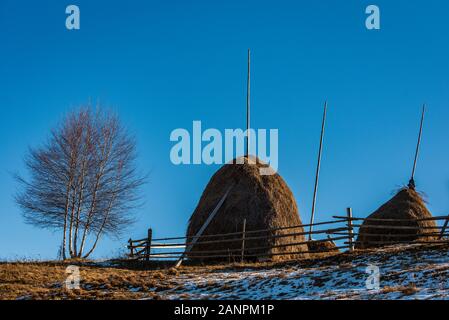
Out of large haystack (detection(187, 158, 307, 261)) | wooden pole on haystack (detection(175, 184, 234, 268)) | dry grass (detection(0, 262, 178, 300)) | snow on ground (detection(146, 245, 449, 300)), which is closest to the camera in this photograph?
snow on ground (detection(146, 245, 449, 300))

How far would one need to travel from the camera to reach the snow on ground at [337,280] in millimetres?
12109

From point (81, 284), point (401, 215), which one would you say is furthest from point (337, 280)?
point (401, 215)

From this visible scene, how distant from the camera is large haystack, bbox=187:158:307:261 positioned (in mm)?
21281

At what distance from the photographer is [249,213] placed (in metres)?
22.0

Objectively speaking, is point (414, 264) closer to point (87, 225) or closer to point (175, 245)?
point (175, 245)

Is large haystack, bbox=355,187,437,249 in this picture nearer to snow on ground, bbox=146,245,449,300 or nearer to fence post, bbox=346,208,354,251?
fence post, bbox=346,208,354,251

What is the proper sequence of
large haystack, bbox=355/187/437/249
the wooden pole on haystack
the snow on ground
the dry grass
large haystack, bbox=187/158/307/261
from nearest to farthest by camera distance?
1. the snow on ground
2. the dry grass
3. large haystack, bbox=187/158/307/261
4. the wooden pole on haystack
5. large haystack, bbox=355/187/437/249

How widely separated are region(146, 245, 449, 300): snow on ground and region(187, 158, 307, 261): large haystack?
2.92 m

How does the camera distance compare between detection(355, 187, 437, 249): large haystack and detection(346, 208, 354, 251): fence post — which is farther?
detection(355, 187, 437, 249): large haystack

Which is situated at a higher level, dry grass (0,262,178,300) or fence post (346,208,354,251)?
fence post (346,208,354,251)

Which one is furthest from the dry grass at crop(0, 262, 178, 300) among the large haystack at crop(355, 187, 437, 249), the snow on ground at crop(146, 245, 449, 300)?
the large haystack at crop(355, 187, 437, 249)

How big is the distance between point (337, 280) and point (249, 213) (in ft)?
26.3

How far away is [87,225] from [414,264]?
16.3m
